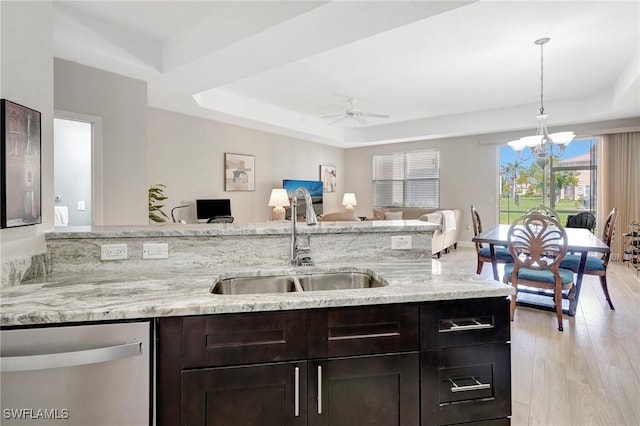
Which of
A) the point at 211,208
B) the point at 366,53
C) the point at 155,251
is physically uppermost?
the point at 366,53

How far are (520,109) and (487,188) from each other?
1744 millimetres

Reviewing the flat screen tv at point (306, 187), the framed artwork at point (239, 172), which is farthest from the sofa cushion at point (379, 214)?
the framed artwork at point (239, 172)

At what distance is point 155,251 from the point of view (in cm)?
175

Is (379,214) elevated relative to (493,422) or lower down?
elevated

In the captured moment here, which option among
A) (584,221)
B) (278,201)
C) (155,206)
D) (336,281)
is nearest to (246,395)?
(336,281)

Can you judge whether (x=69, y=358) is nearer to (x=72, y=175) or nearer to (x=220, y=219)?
(x=220, y=219)

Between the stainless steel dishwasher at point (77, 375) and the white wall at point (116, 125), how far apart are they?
2.92 meters

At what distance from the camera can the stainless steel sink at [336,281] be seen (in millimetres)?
1740

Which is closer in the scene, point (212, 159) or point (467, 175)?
point (212, 159)

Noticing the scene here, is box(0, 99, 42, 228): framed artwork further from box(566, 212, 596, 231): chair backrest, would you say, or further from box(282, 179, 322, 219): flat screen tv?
box(566, 212, 596, 231): chair backrest

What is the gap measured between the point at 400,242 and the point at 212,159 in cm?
489

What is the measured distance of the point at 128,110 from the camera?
382cm

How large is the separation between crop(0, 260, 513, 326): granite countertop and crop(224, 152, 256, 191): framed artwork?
4832mm

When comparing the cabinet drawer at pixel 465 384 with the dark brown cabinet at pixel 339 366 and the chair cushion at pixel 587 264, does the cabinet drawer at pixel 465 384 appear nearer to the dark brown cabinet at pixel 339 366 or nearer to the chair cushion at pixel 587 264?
the dark brown cabinet at pixel 339 366
